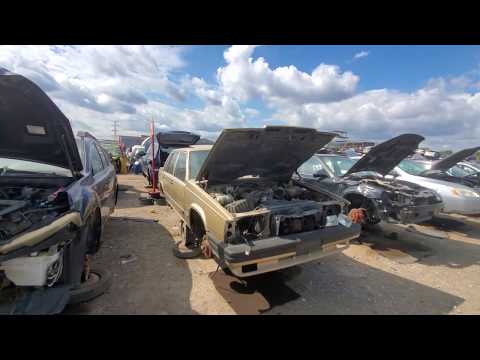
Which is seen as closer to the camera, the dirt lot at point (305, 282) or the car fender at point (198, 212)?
the dirt lot at point (305, 282)

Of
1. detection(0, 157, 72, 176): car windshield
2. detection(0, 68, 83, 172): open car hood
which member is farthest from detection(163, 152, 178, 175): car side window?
detection(0, 157, 72, 176): car windshield

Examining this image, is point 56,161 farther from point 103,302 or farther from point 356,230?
point 356,230

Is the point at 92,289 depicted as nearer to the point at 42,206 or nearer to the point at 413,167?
the point at 42,206

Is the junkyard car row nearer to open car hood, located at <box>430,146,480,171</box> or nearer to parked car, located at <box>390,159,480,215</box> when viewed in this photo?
parked car, located at <box>390,159,480,215</box>

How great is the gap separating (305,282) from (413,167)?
5.96 m

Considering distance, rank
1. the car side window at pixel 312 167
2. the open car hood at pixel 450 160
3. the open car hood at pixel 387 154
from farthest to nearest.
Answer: the open car hood at pixel 450 160 < the car side window at pixel 312 167 < the open car hood at pixel 387 154

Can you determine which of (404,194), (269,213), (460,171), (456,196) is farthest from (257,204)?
(460,171)

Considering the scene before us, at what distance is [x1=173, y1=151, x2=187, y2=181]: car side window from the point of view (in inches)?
169

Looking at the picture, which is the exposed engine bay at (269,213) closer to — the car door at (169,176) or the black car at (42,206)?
the car door at (169,176)

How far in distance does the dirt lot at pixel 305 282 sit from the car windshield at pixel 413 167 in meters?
2.36

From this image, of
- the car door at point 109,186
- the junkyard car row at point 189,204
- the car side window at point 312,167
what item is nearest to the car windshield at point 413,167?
the junkyard car row at point 189,204

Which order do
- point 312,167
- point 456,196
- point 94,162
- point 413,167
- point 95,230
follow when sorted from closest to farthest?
point 95,230, point 94,162, point 456,196, point 312,167, point 413,167

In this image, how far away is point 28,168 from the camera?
3289mm

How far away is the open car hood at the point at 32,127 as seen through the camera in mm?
2557
